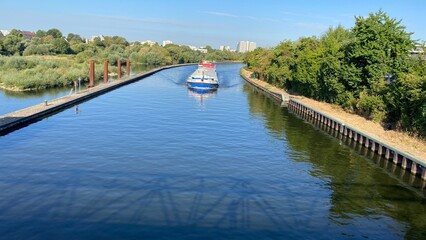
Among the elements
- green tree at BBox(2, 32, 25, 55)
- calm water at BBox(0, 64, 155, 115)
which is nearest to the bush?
calm water at BBox(0, 64, 155, 115)

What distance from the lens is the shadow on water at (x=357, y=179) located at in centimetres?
1856

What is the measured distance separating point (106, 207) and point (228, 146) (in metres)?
14.3

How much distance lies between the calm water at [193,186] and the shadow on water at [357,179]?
2.8 inches

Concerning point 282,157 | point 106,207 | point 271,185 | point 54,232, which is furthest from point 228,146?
point 54,232

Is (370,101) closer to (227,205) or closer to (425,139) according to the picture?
(425,139)

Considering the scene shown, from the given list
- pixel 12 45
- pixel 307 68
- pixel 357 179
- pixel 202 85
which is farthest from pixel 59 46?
pixel 357 179

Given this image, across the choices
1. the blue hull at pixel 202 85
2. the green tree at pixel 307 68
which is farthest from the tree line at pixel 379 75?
the blue hull at pixel 202 85

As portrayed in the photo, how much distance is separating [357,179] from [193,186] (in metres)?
10.2

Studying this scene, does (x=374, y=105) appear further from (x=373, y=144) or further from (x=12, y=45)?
(x=12, y=45)

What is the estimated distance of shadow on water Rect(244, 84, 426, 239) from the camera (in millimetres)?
18562

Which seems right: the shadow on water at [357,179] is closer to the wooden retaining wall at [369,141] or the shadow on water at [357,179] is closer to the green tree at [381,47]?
the wooden retaining wall at [369,141]

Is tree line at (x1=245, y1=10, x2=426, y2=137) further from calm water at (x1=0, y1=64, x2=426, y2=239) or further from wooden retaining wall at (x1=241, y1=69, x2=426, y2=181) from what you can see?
calm water at (x1=0, y1=64, x2=426, y2=239)

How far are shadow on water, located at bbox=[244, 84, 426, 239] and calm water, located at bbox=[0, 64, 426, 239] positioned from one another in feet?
0.23

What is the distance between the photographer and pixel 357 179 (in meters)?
23.9
